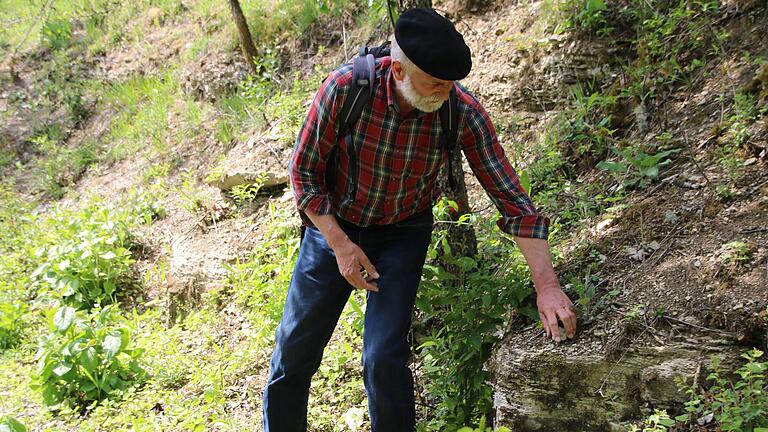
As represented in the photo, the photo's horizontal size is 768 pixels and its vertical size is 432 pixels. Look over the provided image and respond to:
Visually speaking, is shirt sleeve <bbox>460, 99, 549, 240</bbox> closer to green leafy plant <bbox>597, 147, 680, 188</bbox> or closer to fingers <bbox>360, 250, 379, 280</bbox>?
fingers <bbox>360, 250, 379, 280</bbox>

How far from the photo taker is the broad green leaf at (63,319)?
16.5 ft

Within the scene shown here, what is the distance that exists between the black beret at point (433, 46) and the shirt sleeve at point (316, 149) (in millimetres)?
417

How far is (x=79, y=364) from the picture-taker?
16.5 feet

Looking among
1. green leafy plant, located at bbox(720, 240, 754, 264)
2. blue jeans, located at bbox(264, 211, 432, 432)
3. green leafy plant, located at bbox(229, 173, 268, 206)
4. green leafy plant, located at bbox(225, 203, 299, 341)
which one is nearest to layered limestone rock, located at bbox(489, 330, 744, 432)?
green leafy plant, located at bbox(720, 240, 754, 264)

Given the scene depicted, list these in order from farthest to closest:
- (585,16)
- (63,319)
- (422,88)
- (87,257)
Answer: (87,257) → (585,16) → (63,319) → (422,88)

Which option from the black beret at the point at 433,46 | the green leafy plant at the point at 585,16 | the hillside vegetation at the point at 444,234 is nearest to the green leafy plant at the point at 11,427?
the hillside vegetation at the point at 444,234

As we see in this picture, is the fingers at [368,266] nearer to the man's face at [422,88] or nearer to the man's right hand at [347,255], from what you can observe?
the man's right hand at [347,255]

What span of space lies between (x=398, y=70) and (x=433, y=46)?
0.76 feet

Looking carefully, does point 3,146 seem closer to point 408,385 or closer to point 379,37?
point 379,37

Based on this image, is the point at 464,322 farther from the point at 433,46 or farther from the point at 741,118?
the point at 741,118

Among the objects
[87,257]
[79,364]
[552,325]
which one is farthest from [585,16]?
[87,257]

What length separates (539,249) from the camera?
309 centimetres

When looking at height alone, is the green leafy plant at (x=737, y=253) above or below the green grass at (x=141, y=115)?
below

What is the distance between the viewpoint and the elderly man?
9.81 ft
